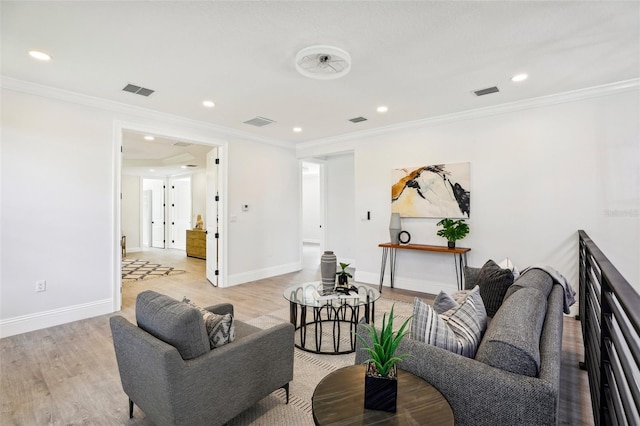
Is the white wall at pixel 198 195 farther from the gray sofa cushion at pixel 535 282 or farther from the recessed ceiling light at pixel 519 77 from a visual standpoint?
the gray sofa cushion at pixel 535 282

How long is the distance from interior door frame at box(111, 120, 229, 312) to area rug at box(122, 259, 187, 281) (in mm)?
1916

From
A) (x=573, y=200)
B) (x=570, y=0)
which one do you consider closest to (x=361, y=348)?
(x=570, y=0)

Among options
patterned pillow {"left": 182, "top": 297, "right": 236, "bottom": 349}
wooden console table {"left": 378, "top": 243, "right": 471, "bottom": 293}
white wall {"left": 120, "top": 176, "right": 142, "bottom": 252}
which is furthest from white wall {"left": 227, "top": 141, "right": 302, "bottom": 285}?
white wall {"left": 120, "top": 176, "right": 142, "bottom": 252}

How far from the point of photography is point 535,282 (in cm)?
209

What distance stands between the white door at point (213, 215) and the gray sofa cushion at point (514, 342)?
15.1 feet

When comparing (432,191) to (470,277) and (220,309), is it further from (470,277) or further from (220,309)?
(220,309)

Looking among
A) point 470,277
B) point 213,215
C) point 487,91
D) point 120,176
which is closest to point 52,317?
point 120,176

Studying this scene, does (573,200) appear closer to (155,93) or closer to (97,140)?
(155,93)

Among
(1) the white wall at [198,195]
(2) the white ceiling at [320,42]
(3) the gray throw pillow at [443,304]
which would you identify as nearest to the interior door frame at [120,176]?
(2) the white ceiling at [320,42]

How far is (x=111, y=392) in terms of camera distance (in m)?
2.28

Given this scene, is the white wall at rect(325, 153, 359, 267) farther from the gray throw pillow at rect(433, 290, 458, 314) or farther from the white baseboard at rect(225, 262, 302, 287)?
the gray throw pillow at rect(433, 290, 458, 314)

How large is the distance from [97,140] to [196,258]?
514 cm

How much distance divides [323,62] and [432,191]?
2.73 meters

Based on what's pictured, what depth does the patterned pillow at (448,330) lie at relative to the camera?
4.78 feet
